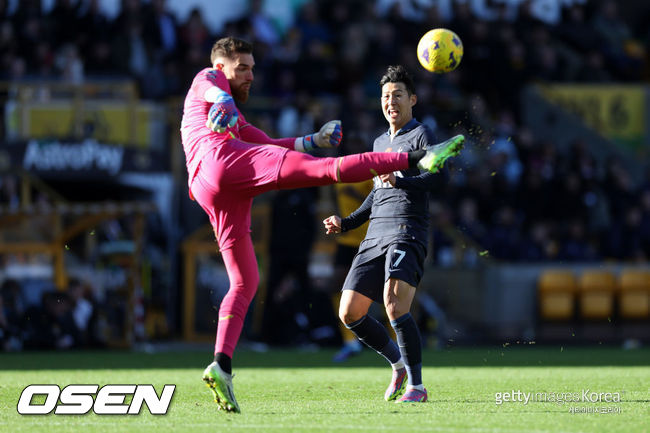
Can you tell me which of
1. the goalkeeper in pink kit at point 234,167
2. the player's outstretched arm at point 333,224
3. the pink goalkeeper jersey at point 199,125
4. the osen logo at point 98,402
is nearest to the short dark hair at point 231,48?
the goalkeeper in pink kit at point 234,167

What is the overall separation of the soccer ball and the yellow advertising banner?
45.7ft

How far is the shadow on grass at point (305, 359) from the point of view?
1223 centimetres

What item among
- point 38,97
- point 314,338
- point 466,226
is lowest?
point 314,338

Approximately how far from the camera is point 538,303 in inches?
719

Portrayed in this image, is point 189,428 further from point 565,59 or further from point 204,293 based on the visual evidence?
point 565,59

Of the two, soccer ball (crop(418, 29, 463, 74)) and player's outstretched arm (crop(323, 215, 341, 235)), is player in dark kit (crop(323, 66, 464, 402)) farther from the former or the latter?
soccer ball (crop(418, 29, 463, 74))

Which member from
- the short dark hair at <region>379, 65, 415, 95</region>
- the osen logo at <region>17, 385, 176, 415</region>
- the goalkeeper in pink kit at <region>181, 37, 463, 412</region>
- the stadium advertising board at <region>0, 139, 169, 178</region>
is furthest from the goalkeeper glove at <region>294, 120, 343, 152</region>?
the stadium advertising board at <region>0, 139, 169, 178</region>

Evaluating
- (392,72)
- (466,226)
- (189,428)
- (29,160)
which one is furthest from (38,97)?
(189,428)

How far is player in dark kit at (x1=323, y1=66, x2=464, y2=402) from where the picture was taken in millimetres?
7801

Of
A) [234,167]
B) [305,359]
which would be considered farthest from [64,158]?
[234,167]

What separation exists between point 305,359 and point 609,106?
37.7 feet

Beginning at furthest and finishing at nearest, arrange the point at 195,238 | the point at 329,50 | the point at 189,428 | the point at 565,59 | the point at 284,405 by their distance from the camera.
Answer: the point at 565,59 → the point at 329,50 → the point at 195,238 → the point at 284,405 → the point at 189,428

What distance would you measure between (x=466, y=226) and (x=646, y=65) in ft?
26.3

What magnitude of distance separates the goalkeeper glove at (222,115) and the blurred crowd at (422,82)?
428 inches
